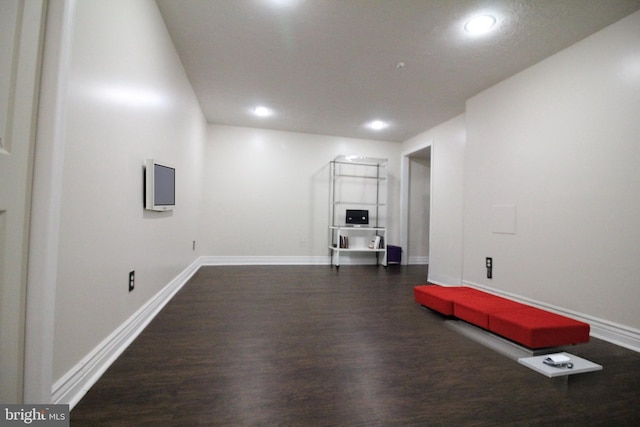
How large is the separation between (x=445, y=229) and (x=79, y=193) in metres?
4.57

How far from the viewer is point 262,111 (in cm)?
461

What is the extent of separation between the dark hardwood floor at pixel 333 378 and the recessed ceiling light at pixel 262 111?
313 centimetres

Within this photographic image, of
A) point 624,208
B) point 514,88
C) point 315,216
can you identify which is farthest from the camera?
point 315,216

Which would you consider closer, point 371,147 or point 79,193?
point 79,193

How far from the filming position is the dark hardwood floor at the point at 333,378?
1.30 m

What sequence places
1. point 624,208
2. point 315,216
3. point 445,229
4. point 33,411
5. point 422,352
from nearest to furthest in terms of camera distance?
point 33,411
point 422,352
point 624,208
point 445,229
point 315,216

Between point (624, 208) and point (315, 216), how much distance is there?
440cm

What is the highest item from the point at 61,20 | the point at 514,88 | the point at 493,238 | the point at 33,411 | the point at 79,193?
the point at 514,88

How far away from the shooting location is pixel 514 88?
3.16 meters

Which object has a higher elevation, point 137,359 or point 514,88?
point 514,88

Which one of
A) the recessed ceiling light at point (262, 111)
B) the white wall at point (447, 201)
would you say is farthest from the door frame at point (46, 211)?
the white wall at point (447, 201)

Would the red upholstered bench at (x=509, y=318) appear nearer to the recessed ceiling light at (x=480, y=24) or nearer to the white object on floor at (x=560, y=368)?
the white object on floor at (x=560, y=368)

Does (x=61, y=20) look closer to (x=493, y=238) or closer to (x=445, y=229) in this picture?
(x=493, y=238)

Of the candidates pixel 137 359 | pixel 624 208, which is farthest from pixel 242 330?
pixel 624 208
